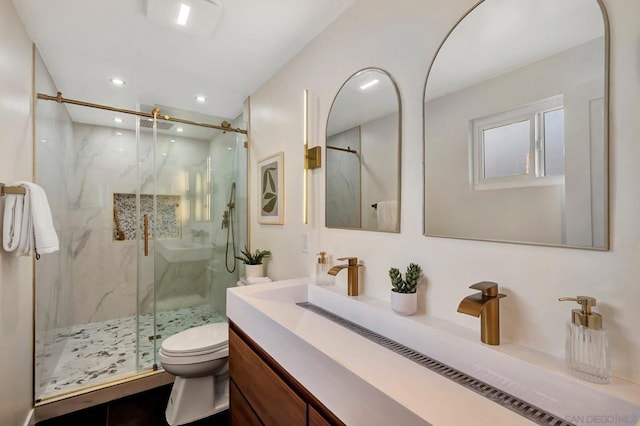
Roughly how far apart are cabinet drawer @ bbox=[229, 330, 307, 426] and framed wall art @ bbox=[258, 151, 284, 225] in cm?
90

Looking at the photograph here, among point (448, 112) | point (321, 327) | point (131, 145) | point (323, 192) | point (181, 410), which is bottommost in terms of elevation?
point (181, 410)

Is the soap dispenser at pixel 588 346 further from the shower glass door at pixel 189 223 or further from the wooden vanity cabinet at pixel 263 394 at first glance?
the shower glass door at pixel 189 223

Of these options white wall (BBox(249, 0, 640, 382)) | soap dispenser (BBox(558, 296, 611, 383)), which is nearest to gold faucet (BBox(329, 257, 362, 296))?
white wall (BBox(249, 0, 640, 382))

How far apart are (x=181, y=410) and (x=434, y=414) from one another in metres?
1.82

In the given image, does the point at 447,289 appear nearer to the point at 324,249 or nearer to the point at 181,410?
the point at 324,249

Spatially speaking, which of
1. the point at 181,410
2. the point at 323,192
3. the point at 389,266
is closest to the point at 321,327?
the point at 389,266

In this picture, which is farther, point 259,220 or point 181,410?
point 259,220

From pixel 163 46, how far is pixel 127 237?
242 cm

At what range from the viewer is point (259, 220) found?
7.64ft

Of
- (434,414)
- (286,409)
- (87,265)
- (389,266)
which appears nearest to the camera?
(434,414)

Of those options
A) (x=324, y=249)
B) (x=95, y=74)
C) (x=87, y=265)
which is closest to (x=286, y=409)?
(x=324, y=249)

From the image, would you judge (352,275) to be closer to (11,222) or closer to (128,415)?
(11,222)

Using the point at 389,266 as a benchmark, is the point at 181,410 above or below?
below

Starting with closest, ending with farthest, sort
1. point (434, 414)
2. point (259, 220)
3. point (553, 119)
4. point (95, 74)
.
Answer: point (434, 414) < point (553, 119) < point (95, 74) < point (259, 220)
